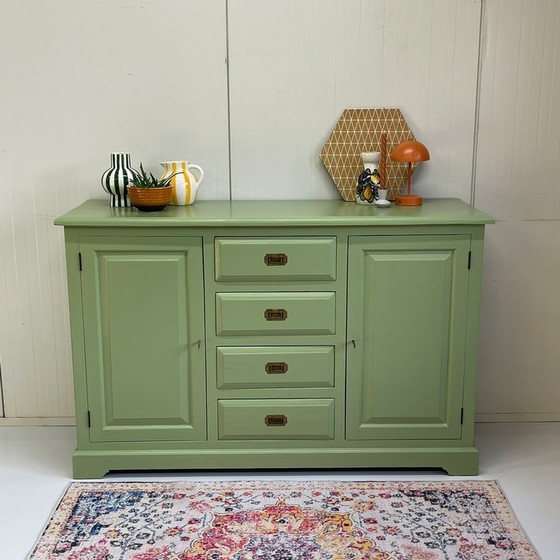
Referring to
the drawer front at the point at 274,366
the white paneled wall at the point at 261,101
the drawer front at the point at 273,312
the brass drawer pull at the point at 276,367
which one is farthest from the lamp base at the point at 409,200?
the brass drawer pull at the point at 276,367

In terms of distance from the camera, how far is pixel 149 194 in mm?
2941

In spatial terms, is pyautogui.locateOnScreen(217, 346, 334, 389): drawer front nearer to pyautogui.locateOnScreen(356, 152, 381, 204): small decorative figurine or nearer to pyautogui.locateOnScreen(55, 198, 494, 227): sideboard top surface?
pyautogui.locateOnScreen(55, 198, 494, 227): sideboard top surface

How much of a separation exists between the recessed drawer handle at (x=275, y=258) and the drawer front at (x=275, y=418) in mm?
528

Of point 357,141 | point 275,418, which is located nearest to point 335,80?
point 357,141

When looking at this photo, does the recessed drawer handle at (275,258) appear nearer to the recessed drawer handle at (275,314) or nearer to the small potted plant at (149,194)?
the recessed drawer handle at (275,314)

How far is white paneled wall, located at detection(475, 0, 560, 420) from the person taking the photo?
3.25 meters

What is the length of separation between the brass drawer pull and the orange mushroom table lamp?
0.80m

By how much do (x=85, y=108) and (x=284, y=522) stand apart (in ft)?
5.96

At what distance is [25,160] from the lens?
331 cm

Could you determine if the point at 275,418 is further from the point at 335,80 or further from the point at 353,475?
the point at 335,80

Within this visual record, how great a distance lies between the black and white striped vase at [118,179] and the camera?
10.1 feet

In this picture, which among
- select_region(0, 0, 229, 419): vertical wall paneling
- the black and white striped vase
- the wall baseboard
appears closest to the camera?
the black and white striped vase

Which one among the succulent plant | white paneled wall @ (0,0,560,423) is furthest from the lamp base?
the succulent plant

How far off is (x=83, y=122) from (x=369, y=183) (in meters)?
1.20
